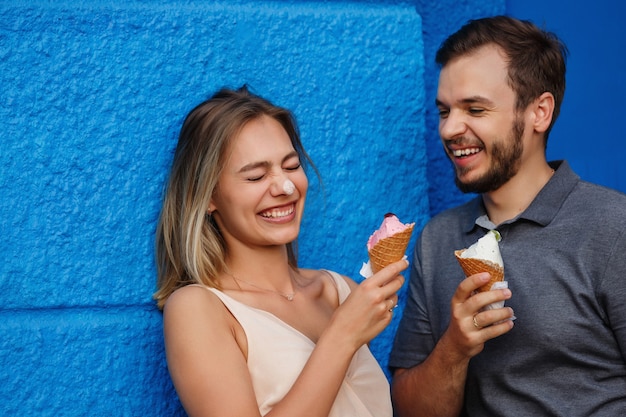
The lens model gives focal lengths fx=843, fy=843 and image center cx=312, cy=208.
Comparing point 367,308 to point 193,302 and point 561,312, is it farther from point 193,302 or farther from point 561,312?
point 561,312

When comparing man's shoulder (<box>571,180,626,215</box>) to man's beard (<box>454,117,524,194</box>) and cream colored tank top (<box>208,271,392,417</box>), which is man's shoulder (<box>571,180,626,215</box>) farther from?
cream colored tank top (<box>208,271,392,417</box>)

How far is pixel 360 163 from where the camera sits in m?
3.23

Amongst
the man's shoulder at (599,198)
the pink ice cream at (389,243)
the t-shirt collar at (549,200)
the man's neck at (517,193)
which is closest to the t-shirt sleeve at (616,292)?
the man's shoulder at (599,198)

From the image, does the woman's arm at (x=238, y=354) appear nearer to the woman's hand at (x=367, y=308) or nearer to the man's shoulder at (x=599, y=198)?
the woman's hand at (x=367, y=308)

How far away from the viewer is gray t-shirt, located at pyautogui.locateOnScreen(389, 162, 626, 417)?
2.63 metres

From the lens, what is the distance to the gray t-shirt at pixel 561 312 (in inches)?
104

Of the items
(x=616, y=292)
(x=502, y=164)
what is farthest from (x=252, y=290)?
(x=616, y=292)

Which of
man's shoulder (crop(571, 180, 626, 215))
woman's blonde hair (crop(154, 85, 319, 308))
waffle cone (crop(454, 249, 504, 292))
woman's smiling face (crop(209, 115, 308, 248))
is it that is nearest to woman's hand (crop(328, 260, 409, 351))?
waffle cone (crop(454, 249, 504, 292))

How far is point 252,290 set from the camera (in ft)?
8.92

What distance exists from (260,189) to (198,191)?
0.21 metres

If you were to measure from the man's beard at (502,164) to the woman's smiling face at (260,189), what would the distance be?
62cm

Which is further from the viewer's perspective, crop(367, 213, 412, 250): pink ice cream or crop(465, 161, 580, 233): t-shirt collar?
crop(465, 161, 580, 233): t-shirt collar

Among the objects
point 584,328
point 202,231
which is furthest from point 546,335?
point 202,231

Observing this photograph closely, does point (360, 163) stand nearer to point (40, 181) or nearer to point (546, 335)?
point (546, 335)
